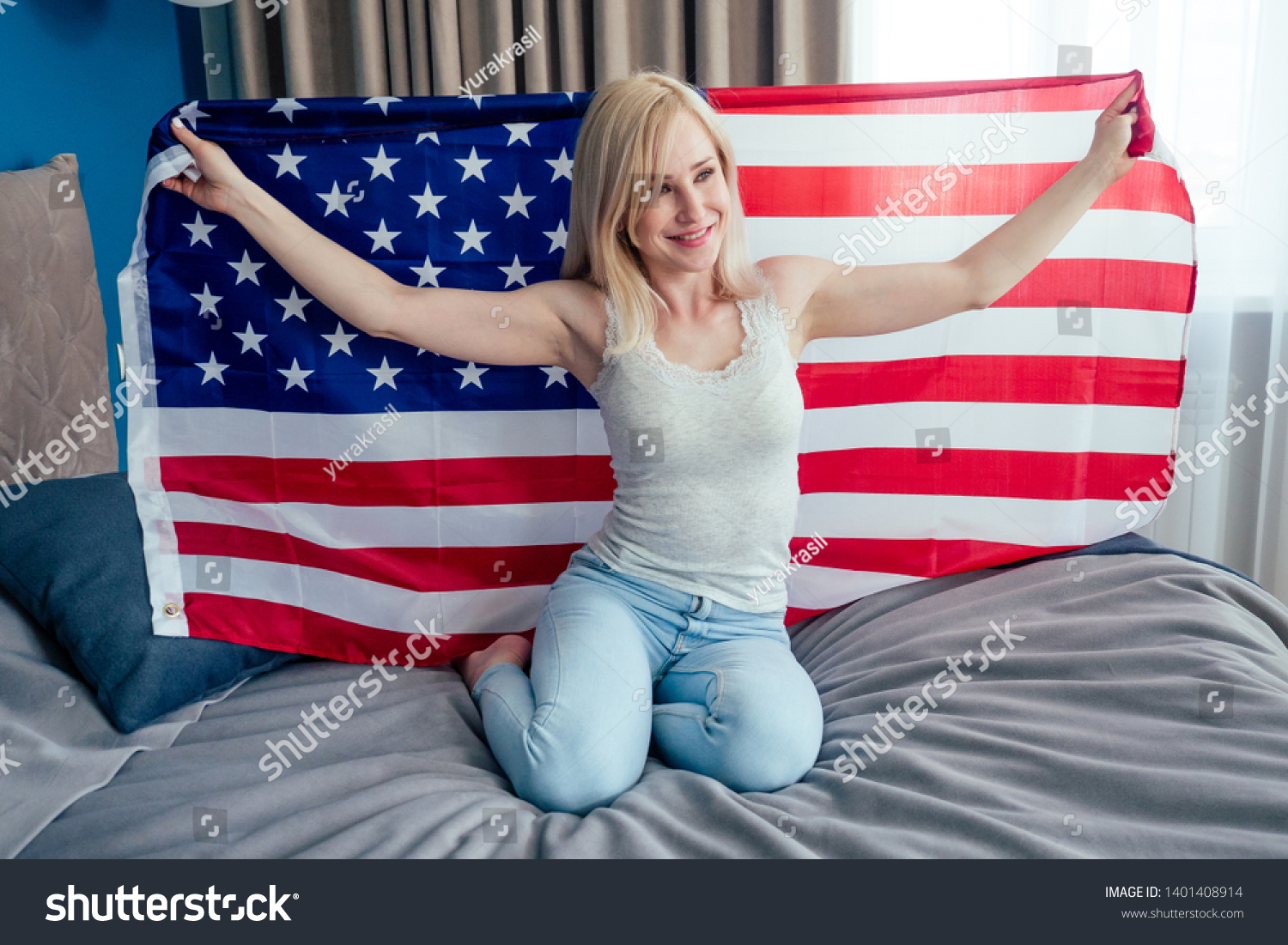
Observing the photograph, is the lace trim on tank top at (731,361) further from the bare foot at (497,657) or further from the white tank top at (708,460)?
the bare foot at (497,657)

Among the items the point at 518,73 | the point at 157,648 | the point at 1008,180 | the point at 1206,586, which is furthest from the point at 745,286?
the point at 518,73

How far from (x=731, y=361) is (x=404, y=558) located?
64cm

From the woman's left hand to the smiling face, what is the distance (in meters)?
0.57

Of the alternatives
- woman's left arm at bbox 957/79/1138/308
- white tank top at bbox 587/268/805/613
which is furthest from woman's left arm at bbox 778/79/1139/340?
white tank top at bbox 587/268/805/613

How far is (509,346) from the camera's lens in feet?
4.07

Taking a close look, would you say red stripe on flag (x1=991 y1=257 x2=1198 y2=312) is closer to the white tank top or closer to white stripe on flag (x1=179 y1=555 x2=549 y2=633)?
the white tank top

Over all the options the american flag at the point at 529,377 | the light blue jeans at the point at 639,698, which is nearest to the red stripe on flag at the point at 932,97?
the american flag at the point at 529,377

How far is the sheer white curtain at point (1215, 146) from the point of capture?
1719mm

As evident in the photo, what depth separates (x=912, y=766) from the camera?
0.96 metres

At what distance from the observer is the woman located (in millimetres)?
1095

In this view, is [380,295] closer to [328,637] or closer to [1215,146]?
[328,637]

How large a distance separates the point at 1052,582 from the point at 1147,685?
0.32 meters

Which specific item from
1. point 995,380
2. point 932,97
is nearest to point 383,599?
point 995,380
